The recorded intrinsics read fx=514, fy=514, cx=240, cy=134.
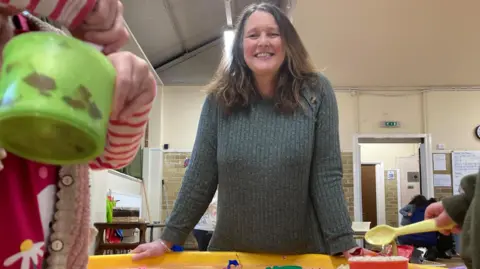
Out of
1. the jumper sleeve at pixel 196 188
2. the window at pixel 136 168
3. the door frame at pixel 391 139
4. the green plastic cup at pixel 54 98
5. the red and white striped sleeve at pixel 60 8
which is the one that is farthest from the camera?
the door frame at pixel 391 139

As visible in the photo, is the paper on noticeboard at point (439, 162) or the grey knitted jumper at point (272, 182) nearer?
the grey knitted jumper at point (272, 182)

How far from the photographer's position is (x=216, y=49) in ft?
31.6

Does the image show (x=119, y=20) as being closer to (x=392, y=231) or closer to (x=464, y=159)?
(x=392, y=231)

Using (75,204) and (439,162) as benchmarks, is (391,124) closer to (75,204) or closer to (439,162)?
(439,162)

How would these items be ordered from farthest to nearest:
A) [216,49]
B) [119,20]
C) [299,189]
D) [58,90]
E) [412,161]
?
[412,161]
[216,49]
[299,189]
[119,20]
[58,90]

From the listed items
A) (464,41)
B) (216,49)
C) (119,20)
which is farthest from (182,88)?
(119,20)

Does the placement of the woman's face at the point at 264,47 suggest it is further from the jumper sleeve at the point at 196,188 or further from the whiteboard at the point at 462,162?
the whiteboard at the point at 462,162

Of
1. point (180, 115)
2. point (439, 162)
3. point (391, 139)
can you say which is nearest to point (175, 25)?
point (180, 115)

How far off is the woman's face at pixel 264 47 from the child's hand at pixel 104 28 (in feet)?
2.43

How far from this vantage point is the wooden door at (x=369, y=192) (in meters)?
10.7

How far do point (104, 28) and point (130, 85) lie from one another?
4.7 inches

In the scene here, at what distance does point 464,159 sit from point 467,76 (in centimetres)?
123

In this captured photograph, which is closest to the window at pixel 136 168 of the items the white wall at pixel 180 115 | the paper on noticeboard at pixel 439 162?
the white wall at pixel 180 115

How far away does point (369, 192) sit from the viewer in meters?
10.7
